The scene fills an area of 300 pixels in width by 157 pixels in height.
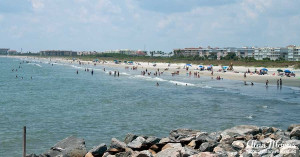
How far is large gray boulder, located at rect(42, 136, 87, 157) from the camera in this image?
1066 centimetres

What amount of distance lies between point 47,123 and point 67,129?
228cm

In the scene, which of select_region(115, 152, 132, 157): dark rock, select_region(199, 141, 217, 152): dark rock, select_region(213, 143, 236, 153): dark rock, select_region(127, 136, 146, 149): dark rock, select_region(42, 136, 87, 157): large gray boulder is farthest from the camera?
select_region(127, 136, 146, 149): dark rock

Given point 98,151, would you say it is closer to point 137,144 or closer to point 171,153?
point 137,144

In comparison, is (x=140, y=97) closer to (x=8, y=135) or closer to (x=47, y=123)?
(x=47, y=123)

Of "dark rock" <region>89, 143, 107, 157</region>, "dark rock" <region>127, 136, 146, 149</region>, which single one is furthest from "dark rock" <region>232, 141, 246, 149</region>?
"dark rock" <region>89, 143, 107, 157</region>

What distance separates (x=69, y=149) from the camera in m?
10.9

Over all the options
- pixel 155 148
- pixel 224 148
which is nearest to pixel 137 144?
pixel 155 148

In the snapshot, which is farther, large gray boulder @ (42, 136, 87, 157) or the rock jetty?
large gray boulder @ (42, 136, 87, 157)

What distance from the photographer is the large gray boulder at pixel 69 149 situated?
10656 mm

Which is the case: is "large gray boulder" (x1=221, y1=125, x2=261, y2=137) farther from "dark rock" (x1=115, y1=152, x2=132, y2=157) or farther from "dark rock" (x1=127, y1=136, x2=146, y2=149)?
"dark rock" (x1=115, y1=152, x2=132, y2=157)

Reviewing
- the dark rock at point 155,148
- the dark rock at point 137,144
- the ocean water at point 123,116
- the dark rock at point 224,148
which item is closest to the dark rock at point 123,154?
the dark rock at point 137,144

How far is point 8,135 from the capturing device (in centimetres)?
1675

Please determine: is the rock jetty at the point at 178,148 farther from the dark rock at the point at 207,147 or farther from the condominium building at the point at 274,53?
the condominium building at the point at 274,53

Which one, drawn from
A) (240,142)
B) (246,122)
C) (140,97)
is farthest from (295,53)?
(240,142)
